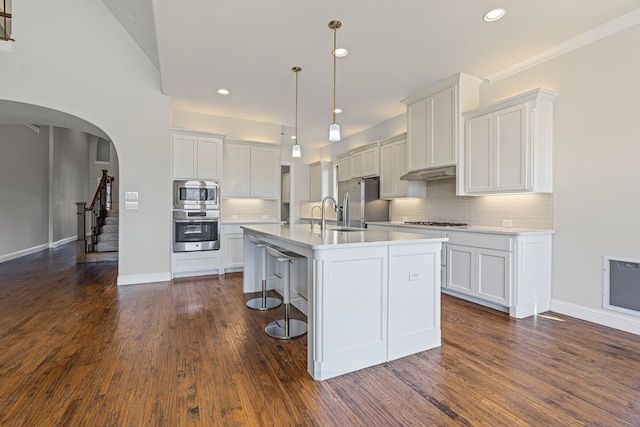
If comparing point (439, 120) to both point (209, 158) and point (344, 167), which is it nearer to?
point (344, 167)

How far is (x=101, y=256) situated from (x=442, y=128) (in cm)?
679

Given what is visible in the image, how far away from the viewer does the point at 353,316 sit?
6.93 ft

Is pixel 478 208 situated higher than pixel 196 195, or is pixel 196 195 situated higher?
pixel 196 195

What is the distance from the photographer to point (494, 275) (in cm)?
327

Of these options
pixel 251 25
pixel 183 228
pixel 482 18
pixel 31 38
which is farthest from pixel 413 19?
pixel 31 38

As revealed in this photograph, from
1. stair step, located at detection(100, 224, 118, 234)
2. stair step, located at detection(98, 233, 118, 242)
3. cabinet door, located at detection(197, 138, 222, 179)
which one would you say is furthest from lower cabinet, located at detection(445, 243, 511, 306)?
stair step, located at detection(100, 224, 118, 234)

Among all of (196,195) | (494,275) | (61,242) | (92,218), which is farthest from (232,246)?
(61,242)

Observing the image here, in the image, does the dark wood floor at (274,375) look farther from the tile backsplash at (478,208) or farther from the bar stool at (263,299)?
the tile backsplash at (478,208)

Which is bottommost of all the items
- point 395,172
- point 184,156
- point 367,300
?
point 367,300

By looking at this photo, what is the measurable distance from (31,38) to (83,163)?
739 centimetres

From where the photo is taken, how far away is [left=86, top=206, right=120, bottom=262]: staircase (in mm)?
6239

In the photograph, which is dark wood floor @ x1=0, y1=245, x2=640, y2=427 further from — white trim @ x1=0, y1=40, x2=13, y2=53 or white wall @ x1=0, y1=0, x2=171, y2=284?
white trim @ x1=0, y1=40, x2=13, y2=53

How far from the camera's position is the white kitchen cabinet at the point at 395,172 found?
191 inches

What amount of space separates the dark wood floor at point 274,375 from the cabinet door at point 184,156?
2338mm
